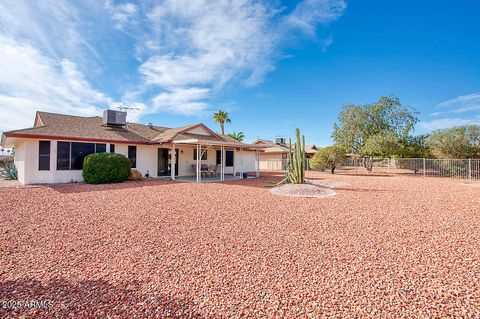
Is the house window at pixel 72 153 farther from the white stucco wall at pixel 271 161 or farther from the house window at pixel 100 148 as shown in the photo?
the white stucco wall at pixel 271 161

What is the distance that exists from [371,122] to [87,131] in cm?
2723

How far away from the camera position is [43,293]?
281 centimetres

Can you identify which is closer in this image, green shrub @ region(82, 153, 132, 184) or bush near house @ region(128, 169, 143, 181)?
green shrub @ region(82, 153, 132, 184)

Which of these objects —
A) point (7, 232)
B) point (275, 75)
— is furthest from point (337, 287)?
point (275, 75)

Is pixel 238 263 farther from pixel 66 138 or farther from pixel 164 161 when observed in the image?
pixel 164 161

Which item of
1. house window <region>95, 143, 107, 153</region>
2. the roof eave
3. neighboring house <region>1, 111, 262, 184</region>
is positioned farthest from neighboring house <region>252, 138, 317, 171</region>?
house window <region>95, 143, 107, 153</region>

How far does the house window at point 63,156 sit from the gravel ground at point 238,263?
6.56 m

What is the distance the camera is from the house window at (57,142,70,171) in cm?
1271

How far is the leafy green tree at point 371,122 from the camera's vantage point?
80.1ft

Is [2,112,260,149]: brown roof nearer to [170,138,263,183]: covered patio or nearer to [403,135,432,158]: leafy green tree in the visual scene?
[170,138,263,183]: covered patio

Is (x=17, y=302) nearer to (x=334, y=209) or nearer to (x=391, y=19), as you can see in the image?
(x=334, y=209)

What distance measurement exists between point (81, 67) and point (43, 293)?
49.3 feet

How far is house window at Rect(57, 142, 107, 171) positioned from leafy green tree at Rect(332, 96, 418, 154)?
2465cm

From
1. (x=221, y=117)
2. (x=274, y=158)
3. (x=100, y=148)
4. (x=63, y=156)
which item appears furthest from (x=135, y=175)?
(x=221, y=117)
